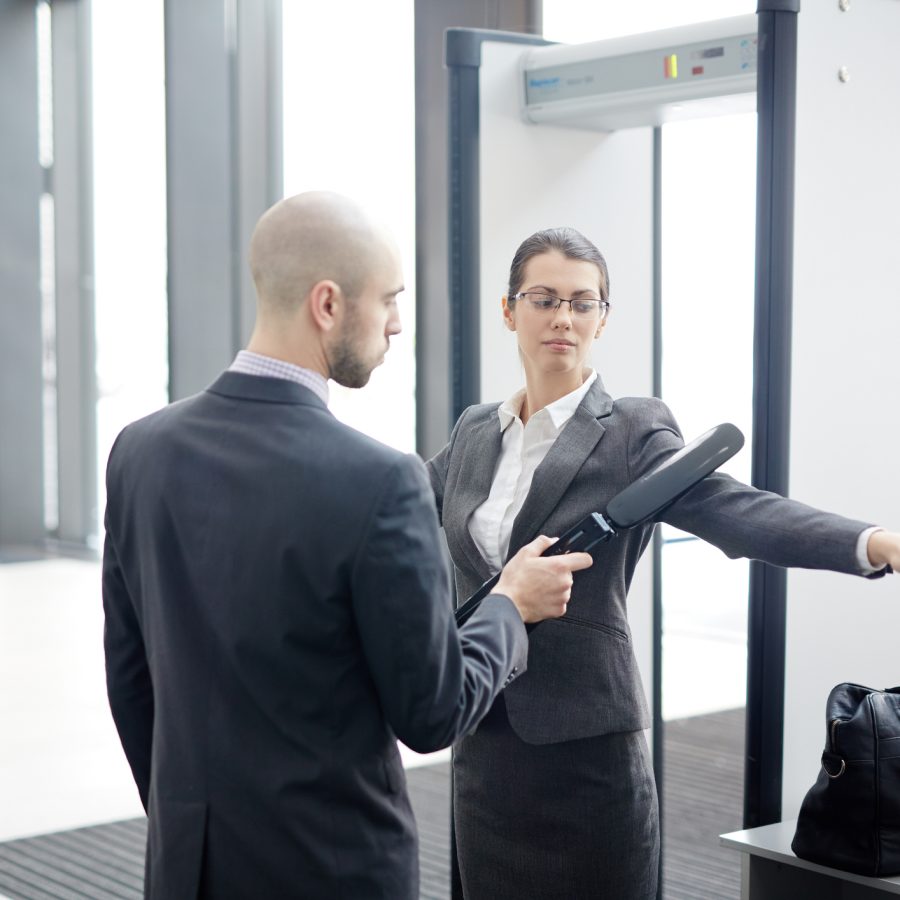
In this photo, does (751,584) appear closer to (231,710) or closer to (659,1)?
(231,710)

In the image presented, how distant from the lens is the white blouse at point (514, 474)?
6.81 feet

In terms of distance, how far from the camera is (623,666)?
6.64 feet

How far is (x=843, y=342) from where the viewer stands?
233cm

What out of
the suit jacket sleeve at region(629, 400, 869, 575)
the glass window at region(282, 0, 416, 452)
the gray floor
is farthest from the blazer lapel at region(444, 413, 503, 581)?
the glass window at region(282, 0, 416, 452)

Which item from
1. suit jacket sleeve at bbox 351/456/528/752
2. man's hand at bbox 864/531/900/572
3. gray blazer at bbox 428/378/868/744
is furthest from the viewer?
gray blazer at bbox 428/378/868/744

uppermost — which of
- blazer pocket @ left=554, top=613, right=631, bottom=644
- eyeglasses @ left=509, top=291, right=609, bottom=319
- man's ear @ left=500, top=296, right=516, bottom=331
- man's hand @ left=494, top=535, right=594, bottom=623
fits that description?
eyeglasses @ left=509, top=291, right=609, bottom=319

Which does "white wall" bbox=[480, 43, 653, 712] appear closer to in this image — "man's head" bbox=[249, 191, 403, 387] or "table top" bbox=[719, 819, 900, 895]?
"table top" bbox=[719, 819, 900, 895]

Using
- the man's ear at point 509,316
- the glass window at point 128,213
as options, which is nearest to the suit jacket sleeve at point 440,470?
the man's ear at point 509,316

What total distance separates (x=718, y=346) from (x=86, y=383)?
223 inches

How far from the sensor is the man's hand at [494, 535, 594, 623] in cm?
171

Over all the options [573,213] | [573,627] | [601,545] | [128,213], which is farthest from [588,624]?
[128,213]

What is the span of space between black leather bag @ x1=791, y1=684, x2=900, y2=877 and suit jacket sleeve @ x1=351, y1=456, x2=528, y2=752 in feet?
2.66

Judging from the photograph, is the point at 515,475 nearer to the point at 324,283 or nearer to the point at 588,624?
the point at 588,624

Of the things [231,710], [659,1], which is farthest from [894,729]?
Answer: [659,1]
